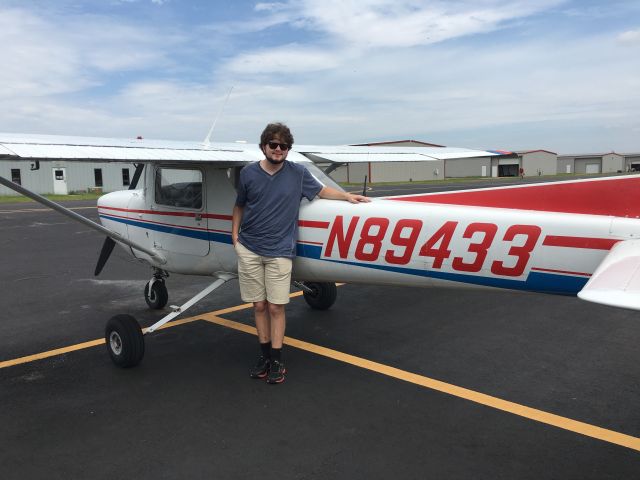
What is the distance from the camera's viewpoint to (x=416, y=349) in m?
5.30

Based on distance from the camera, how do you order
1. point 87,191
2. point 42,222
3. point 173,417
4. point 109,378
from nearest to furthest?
point 173,417
point 109,378
point 42,222
point 87,191

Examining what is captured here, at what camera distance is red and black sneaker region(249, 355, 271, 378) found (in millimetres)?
4605

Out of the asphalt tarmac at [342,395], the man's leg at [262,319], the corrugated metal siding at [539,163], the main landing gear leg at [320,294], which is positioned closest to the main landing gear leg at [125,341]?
the asphalt tarmac at [342,395]

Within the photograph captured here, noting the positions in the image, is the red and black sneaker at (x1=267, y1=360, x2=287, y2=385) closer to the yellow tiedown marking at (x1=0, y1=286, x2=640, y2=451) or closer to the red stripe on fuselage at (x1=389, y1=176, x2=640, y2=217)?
the yellow tiedown marking at (x1=0, y1=286, x2=640, y2=451)

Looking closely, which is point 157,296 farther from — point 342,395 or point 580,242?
point 580,242

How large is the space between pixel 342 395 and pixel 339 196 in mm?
1702

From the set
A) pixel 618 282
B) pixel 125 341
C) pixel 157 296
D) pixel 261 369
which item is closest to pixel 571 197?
pixel 618 282

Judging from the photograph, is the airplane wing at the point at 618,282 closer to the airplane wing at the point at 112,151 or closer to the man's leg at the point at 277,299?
the man's leg at the point at 277,299

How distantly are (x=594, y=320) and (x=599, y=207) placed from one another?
3.16 meters

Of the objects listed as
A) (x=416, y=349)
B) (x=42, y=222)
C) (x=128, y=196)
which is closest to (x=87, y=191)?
(x=42, y=222)

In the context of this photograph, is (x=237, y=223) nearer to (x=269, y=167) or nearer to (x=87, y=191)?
(x=269, y=167)

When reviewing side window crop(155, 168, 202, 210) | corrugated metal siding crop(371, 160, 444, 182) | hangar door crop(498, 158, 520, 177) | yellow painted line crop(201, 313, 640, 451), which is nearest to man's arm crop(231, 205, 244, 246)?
side window crop(155, 168, 202, 210)

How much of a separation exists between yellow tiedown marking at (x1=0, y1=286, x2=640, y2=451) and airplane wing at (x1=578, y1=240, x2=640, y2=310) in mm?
1342

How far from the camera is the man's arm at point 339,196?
4418 millimetres
